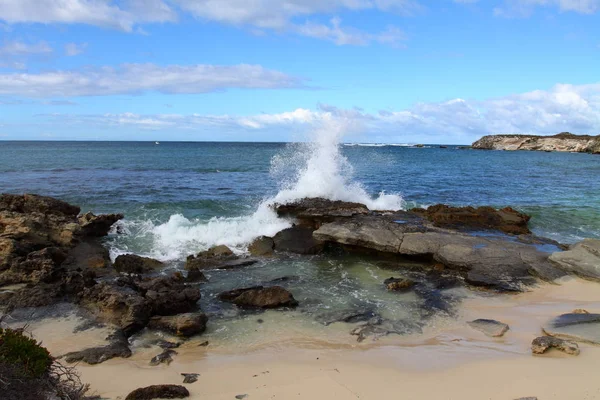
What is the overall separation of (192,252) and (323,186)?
6388mm

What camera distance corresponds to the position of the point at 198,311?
374 inches

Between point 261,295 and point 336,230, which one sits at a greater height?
point 336,230

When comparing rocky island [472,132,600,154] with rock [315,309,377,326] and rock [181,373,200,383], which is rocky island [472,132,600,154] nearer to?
rock [315,309,377,326]

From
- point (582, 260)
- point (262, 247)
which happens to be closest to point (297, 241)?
point (262, 247)

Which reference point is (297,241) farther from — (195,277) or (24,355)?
(24,355)

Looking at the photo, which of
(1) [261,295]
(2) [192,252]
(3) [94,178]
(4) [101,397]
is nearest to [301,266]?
(1) [261,295]

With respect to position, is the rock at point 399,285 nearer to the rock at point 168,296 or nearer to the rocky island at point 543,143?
the rock at point 168,296

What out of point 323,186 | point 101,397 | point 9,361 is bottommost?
point 101,397

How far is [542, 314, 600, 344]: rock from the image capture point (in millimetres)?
8039

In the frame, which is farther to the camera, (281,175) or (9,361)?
(281,175)

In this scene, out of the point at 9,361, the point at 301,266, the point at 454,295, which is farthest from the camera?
the point at 301,266

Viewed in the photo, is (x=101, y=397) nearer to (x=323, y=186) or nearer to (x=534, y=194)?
(x=323, y=186)

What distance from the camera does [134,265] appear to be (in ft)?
40.4

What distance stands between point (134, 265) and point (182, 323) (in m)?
4.67
